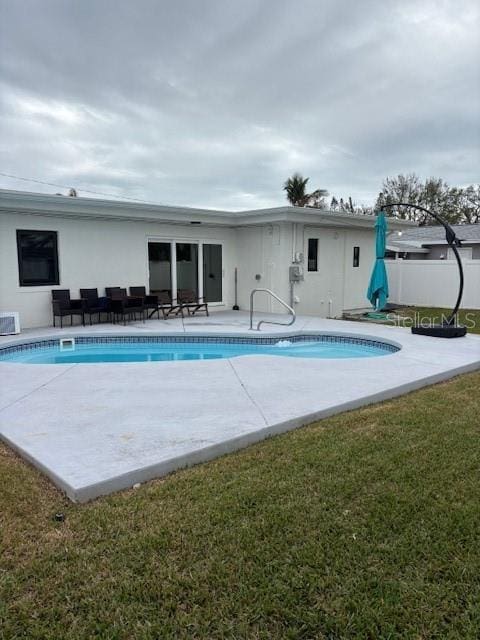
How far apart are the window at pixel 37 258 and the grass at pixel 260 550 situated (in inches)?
290

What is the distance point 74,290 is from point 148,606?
31.6ft

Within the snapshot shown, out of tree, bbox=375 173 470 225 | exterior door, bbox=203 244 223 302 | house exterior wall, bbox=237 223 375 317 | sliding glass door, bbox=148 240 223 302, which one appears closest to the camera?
sliding glass door, bbox=148 240 223 302

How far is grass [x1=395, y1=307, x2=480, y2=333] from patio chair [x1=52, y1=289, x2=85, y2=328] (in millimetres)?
8543

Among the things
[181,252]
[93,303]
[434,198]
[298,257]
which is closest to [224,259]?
[181,252]

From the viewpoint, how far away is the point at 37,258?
10.3 m

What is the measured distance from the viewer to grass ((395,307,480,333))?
11.7 meters

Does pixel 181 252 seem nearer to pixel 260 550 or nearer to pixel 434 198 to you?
pixel 260 550

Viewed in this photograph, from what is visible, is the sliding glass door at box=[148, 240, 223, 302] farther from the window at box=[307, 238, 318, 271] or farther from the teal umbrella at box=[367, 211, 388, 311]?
the teal umbrella at box=[367, 211, 388, 311]

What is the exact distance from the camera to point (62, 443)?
3.83 m

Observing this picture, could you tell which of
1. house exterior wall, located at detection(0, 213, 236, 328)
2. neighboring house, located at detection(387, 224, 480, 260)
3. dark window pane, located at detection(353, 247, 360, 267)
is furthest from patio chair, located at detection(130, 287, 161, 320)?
neighboring house, located at detection(387, 224, 480, 260)

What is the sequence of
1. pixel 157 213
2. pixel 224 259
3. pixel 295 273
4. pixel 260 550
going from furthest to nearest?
1. pixel 224 259
2. pixel 295 273
3. pixel 157 213
4. pixel 260 550

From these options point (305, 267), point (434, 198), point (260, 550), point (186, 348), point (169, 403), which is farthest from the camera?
point (434, 198)

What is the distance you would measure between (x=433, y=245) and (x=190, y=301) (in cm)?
1518

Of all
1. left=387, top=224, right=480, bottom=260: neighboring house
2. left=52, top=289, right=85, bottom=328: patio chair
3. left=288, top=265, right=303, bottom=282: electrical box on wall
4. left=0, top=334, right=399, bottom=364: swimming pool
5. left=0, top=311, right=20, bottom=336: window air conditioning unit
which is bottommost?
left=0, top=334, right=399, bottom=364: swimming pool
